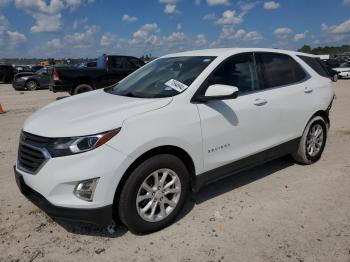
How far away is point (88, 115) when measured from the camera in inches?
131

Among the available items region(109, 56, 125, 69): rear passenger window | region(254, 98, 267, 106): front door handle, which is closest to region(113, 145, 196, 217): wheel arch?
region(254, 98, 267, 106): front door handle

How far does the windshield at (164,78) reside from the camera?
3.78 m

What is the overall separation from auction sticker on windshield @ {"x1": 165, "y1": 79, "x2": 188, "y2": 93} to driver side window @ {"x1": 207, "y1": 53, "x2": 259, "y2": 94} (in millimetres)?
300

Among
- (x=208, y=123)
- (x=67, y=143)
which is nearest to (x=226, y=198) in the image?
(x=208, y=123)

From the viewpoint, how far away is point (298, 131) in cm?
494

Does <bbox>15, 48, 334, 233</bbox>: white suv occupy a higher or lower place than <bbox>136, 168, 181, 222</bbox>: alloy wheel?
higher

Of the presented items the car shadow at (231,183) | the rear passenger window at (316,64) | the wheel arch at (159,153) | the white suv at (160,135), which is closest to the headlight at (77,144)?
the white suv at (160,135)

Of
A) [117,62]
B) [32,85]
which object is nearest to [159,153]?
[117,62]

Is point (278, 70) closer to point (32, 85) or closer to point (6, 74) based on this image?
point (32, 85)

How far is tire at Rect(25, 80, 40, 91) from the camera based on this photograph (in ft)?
68.9

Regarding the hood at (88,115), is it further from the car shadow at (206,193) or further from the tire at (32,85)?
the tire at (32,85)

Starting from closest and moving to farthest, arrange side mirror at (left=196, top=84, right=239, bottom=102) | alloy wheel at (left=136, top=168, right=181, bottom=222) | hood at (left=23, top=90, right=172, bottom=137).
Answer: hood at (left=23, top=90, right=172, bottom=137), alloy wheel at (left=136, top=168, right=181, bottom=222), side mirror at (left=196, top=84, right=239, bottom=102)

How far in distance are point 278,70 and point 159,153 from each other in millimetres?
2324

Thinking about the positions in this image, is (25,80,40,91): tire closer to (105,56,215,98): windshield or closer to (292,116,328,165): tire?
(105,56,215,98): windshield
